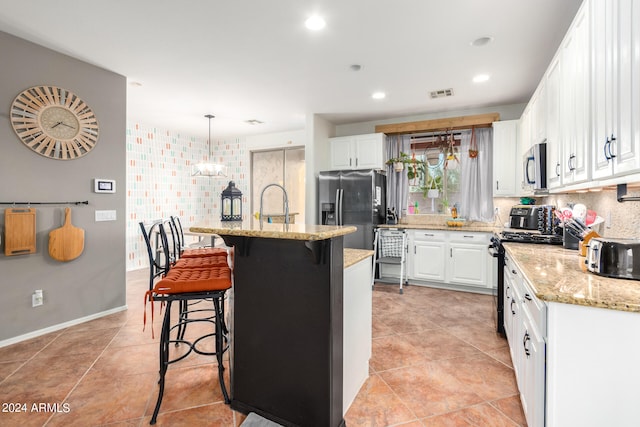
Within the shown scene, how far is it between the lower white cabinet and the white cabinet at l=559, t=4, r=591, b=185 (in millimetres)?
2275

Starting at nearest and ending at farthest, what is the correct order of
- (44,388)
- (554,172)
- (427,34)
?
(44,388)
(554,172)
(427,34)

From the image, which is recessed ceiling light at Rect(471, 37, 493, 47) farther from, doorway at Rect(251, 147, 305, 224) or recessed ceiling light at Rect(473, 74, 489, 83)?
doorway at Rect(251, 147, 305, 224)

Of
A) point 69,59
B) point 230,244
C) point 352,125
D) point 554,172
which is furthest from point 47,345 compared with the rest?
point 352,125

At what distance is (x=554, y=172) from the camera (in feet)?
8.12

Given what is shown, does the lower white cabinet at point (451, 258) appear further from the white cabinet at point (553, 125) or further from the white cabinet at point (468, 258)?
the white cabinet at point (553, 125)

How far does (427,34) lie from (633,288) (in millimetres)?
2374

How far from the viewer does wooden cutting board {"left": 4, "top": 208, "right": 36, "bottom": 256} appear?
2.72 m

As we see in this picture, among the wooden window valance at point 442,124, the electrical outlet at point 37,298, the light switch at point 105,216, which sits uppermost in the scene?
the wooden window valance at point 442,124

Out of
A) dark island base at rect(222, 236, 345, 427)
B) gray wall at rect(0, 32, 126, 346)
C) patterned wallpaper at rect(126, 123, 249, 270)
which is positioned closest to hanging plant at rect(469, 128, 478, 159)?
dark island base at rect(222, 236, 345, 427)

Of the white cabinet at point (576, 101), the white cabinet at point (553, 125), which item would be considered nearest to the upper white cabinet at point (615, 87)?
the white cabinet at point (576, 101)

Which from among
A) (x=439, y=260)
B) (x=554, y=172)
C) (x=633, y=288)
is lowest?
(x=439, y=260)

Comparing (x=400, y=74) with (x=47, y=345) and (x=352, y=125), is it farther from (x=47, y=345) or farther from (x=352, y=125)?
(x=47, y=345)

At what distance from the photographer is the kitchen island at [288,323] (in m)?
1.61

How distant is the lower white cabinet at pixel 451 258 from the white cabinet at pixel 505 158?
0.71m
